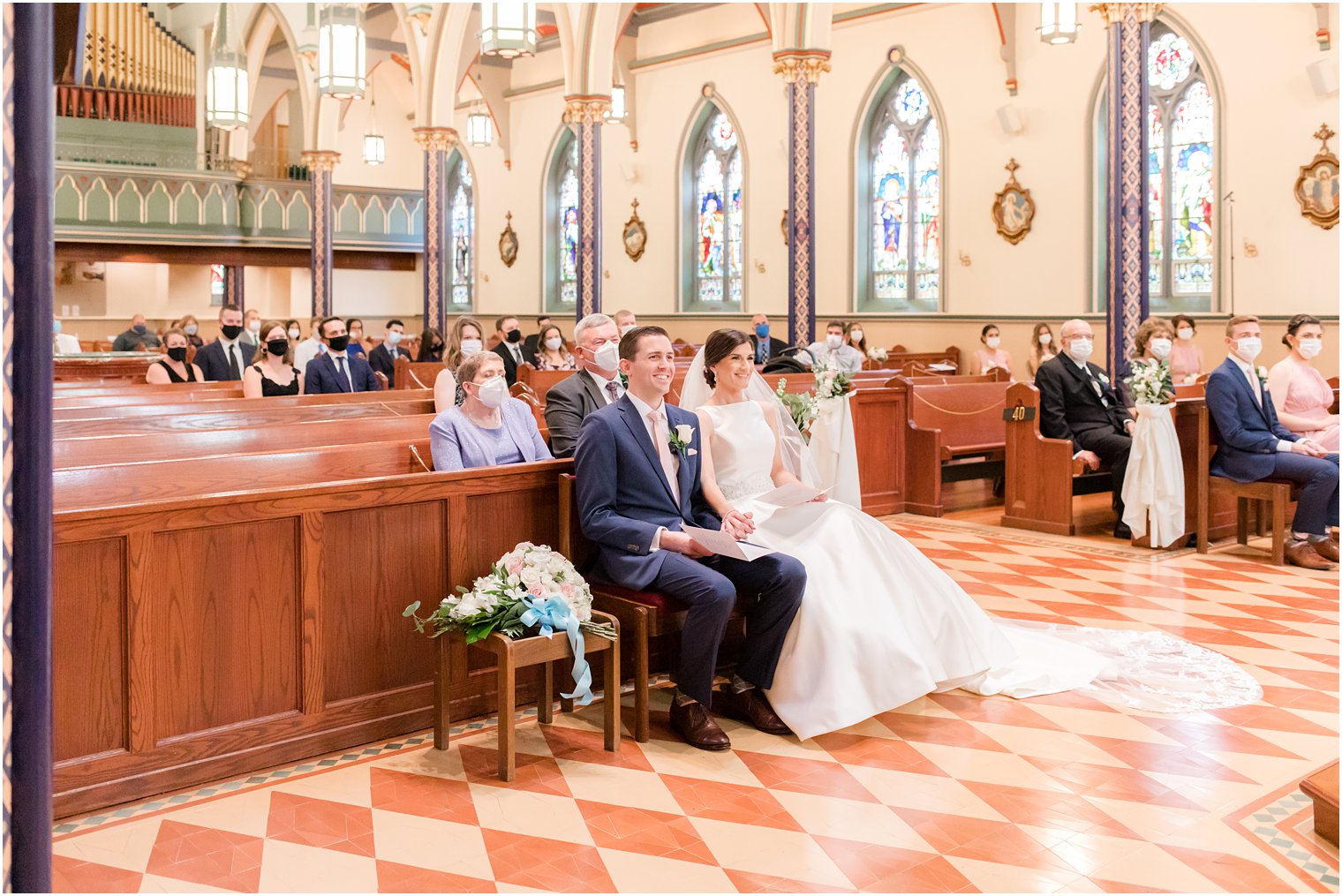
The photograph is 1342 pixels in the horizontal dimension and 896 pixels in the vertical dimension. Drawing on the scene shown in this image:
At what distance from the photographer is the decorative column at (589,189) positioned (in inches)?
588

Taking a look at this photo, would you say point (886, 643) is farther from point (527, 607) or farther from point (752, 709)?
point (527, 607)

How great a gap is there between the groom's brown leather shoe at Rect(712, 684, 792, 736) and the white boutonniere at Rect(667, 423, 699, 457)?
883 mm

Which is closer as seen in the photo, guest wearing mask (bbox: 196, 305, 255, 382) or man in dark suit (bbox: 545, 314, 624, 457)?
man in dark suit (bbox: 545, 314, 624, 457)

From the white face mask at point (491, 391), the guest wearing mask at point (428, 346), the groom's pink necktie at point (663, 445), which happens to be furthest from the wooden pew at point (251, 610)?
the guest wearing mask at point (428, 346)

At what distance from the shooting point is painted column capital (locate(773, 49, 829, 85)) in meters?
13.3

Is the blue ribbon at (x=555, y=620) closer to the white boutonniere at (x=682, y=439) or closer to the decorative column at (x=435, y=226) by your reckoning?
the white boutonniere at (x=682, y=439)

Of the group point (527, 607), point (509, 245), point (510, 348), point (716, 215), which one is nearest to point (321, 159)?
point (509, 245)

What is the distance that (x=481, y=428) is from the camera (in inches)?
197

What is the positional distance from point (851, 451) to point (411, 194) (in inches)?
663

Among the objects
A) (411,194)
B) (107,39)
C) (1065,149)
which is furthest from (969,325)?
Answer: (107,39)

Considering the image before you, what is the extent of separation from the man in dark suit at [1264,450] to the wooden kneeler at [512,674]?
4787 millimetres

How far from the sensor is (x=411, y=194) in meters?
23.1

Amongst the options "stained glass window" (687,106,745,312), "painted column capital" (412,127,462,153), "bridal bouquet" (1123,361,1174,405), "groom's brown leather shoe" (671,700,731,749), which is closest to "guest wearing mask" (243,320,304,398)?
"groom's brown leather shoe" (671,700,731,749)

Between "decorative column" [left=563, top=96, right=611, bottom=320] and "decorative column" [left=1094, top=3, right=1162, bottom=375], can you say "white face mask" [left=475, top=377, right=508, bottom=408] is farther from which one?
"decorative column" [left=563, top=96, right=611, bottom=320]
